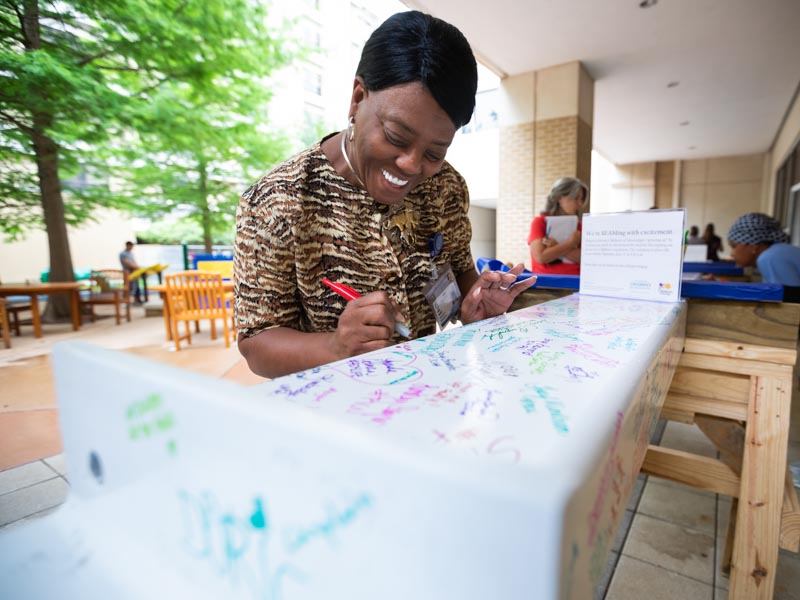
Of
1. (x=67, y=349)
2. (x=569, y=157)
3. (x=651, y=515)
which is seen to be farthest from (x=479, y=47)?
(x=67, y=349)

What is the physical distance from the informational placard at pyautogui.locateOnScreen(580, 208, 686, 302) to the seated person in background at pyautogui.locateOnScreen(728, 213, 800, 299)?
270 cm

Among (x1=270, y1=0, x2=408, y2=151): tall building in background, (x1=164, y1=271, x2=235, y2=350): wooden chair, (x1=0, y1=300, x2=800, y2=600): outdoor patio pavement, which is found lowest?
(x1=0, y1=300, x2=800, y2=600): outdoor patio pavement

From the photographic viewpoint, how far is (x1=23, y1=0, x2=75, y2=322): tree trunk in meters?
1.82

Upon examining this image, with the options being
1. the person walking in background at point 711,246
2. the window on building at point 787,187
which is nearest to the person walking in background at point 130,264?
the person walking in background at point 711,246

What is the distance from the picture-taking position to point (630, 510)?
1935 mm

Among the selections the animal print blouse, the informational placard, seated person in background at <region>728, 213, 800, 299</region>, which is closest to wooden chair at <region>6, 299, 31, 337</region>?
Result: the animal print blouse

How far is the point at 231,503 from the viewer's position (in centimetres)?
36

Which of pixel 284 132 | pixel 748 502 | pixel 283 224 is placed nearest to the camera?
pixel 283 224

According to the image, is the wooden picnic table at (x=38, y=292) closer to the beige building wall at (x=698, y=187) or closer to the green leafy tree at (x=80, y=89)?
the green leafy tree at (x=80, y=89)

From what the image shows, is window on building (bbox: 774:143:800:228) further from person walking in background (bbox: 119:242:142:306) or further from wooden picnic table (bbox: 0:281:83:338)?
person walking in background (bbox: 119:242:142:306)

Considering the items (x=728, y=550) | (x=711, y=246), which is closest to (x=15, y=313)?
(x=728, y=550)

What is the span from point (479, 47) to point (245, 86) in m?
3.38

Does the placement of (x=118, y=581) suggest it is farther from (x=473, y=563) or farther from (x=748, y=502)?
(x=748, y=502)

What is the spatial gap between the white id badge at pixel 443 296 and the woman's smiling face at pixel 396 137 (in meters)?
0.25
